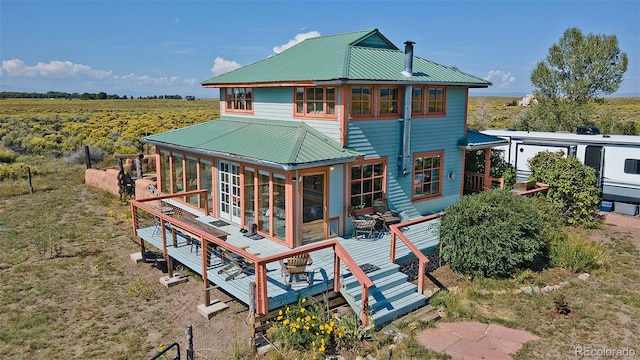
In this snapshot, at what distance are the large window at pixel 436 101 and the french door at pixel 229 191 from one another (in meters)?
5.92

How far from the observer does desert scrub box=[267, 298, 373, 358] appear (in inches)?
293

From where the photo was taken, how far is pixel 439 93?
44.5ft

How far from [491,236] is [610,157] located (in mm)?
10108

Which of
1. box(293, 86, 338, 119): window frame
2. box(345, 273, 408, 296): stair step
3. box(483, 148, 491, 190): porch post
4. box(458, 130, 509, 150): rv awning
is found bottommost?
box(345, 273, 408, 296): stair step

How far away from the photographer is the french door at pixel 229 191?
12.3 m

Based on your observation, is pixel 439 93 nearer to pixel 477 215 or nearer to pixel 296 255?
pixel 477 215

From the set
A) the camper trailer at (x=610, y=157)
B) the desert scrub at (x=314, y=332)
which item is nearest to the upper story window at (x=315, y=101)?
the desert scrub at (x=314, y=332)

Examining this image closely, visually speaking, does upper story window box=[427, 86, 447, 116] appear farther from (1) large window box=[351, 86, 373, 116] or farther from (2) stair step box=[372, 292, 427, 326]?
(2) stair step box=[372, 292, 427, 326]

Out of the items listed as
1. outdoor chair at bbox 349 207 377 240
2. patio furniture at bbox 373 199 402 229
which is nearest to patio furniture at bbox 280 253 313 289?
outdoor chair at bbox 349 207 377 240

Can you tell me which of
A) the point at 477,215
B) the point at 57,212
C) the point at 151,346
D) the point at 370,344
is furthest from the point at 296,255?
the point at 57,212

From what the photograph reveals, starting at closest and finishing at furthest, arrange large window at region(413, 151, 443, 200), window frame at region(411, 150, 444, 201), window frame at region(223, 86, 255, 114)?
1. window frame at region(411, 150, 444, 201)
2. large window at region(413, 151, 443, 200)
3. window frame at region(223, 86, 255, 114)

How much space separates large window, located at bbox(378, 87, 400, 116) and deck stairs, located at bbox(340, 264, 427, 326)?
4.47m

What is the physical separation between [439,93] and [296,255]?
305 inches

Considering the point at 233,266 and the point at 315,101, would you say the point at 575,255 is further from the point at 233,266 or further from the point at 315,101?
the point at 233,266
